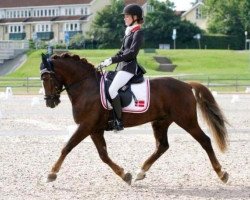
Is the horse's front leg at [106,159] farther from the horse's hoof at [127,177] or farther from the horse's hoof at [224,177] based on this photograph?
the horse's hoof at [224,177]

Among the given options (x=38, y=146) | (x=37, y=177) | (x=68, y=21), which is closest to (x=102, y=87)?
(x=37, y=177)

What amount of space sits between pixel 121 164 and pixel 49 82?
252 centimetres

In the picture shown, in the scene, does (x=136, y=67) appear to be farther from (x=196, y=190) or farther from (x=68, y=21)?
(x=68, y=21)

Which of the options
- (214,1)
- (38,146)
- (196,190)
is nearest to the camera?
(196,190)

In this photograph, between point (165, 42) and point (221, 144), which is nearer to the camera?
point (221, 144)

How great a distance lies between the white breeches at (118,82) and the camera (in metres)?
10.6

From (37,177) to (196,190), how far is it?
2547 mm

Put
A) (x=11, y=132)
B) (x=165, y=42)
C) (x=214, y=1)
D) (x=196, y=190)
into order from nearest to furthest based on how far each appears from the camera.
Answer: (x=196, y=190) → (x=11, y=132) → (x=165, y=42) → (x=214, y=1)

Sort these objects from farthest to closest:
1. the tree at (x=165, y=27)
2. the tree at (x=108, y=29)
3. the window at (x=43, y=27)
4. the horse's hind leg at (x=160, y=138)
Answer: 1. the window at (x=43, y=27)
2. the tree at (x=165, y=27)
3. the tree at (x=108, y=29)
4. the horse's hind leg at (x=160, y=138)

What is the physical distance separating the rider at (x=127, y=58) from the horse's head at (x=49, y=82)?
78 cm

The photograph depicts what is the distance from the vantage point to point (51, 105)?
426 inches

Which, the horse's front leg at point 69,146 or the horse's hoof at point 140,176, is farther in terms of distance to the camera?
the horse's hoof at point 140,176

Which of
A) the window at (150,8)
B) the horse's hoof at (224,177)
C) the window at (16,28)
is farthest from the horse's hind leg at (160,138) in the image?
the window at (16,28)

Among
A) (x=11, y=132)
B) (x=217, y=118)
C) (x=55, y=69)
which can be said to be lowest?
(x=11, y=132)
